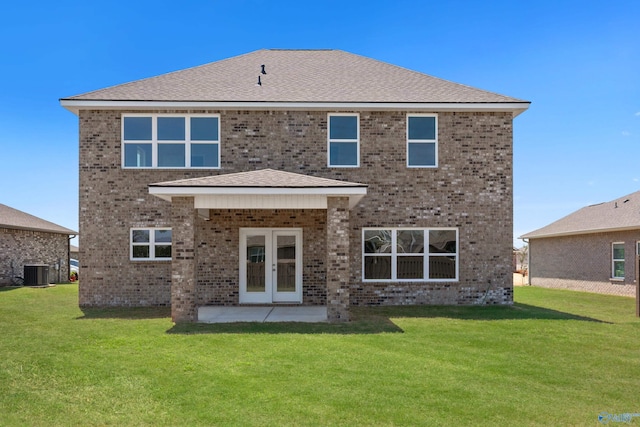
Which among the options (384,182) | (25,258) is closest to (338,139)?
(384,182)

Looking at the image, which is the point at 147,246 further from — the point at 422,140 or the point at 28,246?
the point at 28,246

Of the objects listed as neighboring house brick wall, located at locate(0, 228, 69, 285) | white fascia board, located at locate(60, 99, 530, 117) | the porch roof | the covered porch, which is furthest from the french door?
neighboring house brick wall, located at locate(0, 228, 69, 285)

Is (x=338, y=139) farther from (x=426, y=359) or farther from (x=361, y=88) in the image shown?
(x=426, y=359)

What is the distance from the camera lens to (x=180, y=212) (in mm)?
11320

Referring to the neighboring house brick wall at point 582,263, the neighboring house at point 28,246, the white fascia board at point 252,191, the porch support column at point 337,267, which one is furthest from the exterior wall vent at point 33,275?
the neighboring house brick wall at point 582,263

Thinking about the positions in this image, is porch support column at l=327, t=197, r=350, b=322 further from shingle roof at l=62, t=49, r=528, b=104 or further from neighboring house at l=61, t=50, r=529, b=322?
shingle roof at l=62, t=49, r=528, b=104

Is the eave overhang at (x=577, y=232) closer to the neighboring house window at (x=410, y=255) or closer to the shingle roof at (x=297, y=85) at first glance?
the shingle roof at (x=297, y=85)

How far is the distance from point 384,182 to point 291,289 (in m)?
4.55

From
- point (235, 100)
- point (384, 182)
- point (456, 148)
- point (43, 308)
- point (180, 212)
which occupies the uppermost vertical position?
point (235, 100)

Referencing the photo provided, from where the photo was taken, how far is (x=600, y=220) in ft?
71.9

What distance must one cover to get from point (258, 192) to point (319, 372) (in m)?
5.21

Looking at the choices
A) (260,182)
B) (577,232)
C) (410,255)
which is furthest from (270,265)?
(577,232)

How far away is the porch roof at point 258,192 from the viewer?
1104cm

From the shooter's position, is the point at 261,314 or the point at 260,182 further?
the point at 261,314
